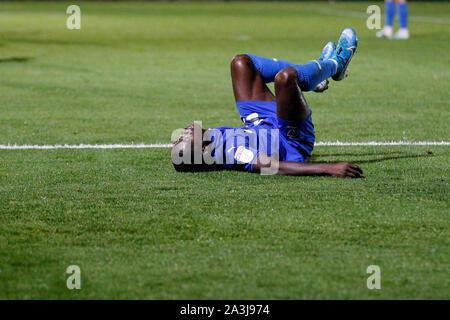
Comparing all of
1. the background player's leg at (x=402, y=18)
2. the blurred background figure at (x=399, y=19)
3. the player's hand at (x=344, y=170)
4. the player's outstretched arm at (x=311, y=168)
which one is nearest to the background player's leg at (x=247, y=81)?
the player's outstretched arm at (x=311, y=168)

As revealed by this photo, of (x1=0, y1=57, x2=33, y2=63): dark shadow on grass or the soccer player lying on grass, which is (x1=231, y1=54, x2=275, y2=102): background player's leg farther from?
(x1=0, y1=57, x2=33, y2=63): dark shadow on grass

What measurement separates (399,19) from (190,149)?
1183cm

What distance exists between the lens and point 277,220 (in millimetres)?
4281

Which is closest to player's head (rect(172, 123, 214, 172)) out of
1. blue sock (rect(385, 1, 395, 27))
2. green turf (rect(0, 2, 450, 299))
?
green turf (rect(0, 2, 450, 299))

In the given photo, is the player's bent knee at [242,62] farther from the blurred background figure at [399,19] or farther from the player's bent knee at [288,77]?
the blurred background figure at [399,19]

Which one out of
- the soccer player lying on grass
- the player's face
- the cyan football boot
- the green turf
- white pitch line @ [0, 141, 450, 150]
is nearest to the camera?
the green turf

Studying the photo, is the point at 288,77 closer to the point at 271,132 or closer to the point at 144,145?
the point at 271,132

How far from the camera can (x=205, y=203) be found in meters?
4.64

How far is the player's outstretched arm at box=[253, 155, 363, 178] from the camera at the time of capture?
5.12 metres

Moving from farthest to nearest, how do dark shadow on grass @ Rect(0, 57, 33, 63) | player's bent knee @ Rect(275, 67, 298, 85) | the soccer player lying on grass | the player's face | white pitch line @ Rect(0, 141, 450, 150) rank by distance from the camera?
dark shadow on grass @ Rect(0, 57, 33, 63), white pitch line @ Rect(0, 141, 450, 150), the player's face, the soccer player lying on grass, player's bent knee @ Rect(275, 67, 298, 85)

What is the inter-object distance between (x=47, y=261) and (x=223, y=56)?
9.77 metres
